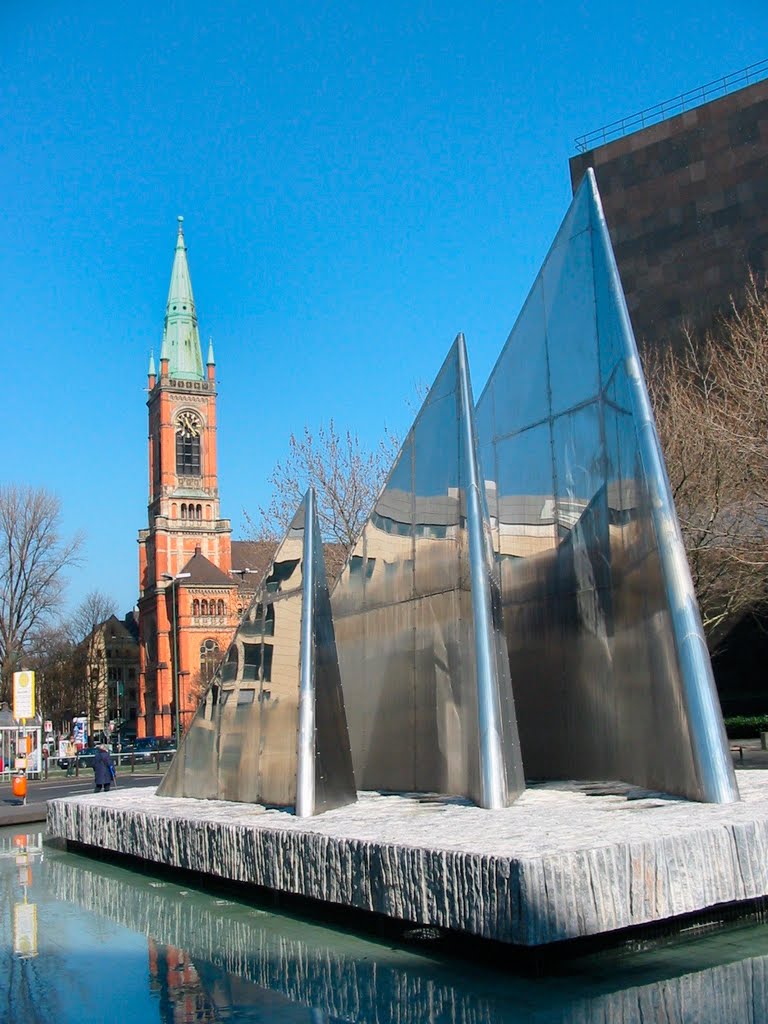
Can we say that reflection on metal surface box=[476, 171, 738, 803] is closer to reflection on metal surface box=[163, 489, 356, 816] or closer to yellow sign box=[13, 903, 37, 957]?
reflection on metal surface box=[163, 489, 356, 816]

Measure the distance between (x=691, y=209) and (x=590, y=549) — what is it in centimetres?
2631

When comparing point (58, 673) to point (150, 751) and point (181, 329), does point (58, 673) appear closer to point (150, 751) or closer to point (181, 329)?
point (150, 751)

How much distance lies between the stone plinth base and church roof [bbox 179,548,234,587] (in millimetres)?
85416

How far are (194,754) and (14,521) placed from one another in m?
36.4

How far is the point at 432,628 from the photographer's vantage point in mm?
11297

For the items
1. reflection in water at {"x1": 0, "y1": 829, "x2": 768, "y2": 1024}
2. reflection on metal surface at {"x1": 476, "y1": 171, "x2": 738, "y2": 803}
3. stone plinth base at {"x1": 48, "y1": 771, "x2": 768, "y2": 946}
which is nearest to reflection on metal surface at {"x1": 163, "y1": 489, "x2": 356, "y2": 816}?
stone plinth base at {"x1": 48, "y1": 771, "x2": 768, "y2": 946}

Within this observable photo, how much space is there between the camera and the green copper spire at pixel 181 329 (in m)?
108

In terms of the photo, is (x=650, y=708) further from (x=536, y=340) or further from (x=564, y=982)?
(x=536, y=340)

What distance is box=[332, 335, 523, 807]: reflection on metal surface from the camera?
9664mm

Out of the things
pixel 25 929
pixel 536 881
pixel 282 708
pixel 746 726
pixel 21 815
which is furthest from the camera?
pixel 746 726

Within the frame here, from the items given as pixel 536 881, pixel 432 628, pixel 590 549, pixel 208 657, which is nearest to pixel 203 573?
pixel 208 657

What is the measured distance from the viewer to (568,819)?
824 centimetres

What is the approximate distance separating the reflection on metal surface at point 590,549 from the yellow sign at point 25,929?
5508 mm

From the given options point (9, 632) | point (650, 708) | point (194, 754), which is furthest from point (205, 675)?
point (650, 708)
